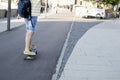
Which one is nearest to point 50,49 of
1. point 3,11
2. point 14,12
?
point 3,11

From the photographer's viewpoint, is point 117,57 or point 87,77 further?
point 117,57

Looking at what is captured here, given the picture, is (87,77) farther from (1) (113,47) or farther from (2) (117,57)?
(1) (113,47)

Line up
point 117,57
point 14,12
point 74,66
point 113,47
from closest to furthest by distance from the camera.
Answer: point 74,66 < point 117,57 < point 113,47 < point 14,12

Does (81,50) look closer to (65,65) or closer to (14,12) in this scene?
(65,65)

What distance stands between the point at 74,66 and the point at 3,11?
23.2 metres

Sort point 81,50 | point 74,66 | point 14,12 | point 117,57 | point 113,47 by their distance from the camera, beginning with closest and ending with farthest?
point 74,66 → point 117,57 → point 81,50 → point 113,47 → point 14,12

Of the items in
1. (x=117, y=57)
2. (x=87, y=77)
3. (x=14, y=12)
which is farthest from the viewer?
(x=14, y=12)

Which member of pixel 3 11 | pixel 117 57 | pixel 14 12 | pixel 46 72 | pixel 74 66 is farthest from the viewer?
pixel 14 12

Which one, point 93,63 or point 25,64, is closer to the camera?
point 25,64

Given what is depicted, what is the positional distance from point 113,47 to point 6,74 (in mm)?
5475

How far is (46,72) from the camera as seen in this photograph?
26.0 feet

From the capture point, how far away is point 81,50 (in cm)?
1117

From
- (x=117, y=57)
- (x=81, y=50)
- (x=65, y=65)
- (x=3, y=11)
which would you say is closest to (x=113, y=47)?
(x=81, y=50)

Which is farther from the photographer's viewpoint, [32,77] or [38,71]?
[38,71]
